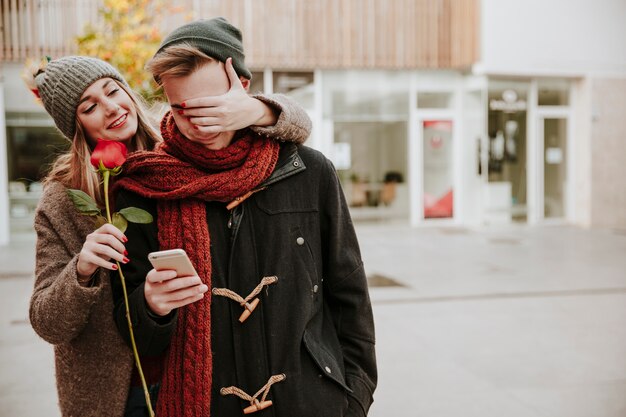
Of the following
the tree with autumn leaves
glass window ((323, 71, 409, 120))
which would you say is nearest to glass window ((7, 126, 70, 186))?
the tree with autumn leaves

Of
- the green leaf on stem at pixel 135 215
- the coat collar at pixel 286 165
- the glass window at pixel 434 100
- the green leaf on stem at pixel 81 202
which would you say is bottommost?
the green leaf on stem at pixel 135 215

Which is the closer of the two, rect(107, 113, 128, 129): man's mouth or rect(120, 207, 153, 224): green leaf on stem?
rect(120, 207, 153, 224): green leaf on stem

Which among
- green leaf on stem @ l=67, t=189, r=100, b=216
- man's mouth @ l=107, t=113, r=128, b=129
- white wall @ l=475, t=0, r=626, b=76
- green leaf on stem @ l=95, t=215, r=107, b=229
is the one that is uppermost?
white wall @ l=475, t=0, r=626, b=76

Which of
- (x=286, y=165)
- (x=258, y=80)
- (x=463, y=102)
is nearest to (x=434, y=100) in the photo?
(x=463, y=102)

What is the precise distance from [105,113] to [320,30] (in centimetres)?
1447

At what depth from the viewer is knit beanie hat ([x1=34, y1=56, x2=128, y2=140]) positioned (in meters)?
2.15

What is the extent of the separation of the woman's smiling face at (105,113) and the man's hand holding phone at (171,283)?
76 centimetres

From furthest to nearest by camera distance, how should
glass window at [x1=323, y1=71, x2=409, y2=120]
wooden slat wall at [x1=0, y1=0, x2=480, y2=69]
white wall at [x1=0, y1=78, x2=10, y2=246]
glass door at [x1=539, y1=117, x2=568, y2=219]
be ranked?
glass door at [x1=539, y1=117, x2=568, y2=219], glass window at [x1=323, y1=71, x2=409, y2=120], wooden slat wall at [x1=0, y1=0, x2=480, y2=69], white wall at [x1=0, y1=78, x2=10, y2=246]

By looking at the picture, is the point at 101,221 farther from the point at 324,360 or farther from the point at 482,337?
the point at 482,337

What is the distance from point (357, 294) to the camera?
78.2 inches

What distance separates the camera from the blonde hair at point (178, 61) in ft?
5.44

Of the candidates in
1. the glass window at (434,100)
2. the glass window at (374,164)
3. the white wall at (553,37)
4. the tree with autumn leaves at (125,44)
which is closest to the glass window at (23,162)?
the tree with autumn leaves at (125,44)

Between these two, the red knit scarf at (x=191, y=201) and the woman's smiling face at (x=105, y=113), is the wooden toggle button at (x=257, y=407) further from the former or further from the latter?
the woman's smiling face at (x=105, y=113)

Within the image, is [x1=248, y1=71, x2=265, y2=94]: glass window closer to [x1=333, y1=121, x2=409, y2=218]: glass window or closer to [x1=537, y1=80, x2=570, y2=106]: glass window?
[x1=333, y1=121, x2=409, y2=218]: glass window
